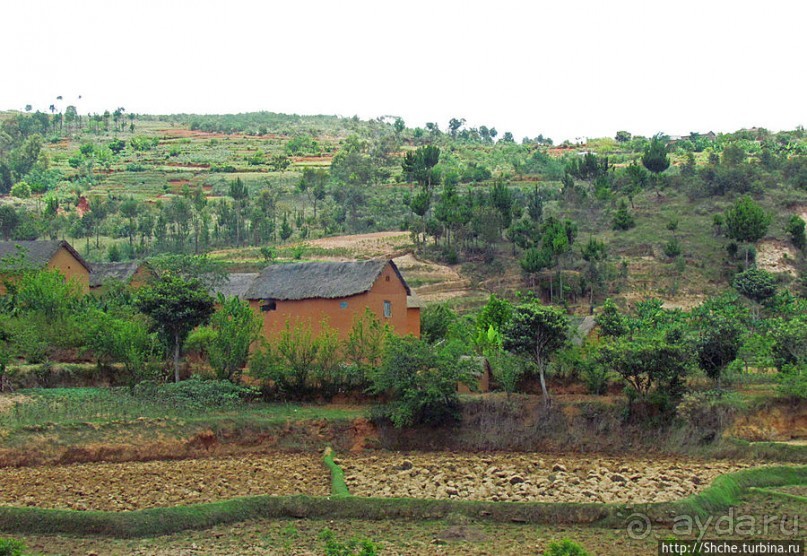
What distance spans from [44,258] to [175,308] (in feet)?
38.5

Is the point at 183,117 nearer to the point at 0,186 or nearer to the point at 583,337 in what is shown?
the point at 0,186

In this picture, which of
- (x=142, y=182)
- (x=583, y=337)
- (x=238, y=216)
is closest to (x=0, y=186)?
(x=142, y=182)

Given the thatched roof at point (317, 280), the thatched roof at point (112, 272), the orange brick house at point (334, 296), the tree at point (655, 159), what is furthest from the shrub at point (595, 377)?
the tree at point (655, 159)

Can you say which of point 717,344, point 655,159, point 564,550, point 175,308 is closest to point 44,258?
point 175,308

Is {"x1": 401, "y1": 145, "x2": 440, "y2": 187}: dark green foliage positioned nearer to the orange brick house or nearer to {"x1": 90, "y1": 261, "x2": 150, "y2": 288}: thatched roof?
{"x1": 90, "y1": 261, "x2": 150, "y2": 288}: thatched roof

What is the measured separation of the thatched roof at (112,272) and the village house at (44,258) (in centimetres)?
233

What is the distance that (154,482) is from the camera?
2336 centimetres

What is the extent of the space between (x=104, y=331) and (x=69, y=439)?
7.28 meters

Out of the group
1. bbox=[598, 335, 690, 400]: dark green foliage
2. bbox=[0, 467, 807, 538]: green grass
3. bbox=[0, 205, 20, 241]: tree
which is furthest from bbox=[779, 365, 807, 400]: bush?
bbox=[0, 205, 20, 241]: tree

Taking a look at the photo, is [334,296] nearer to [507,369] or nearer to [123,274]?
[507,369]

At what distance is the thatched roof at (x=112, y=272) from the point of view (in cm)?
4591

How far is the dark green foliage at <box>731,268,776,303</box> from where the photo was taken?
145 ft

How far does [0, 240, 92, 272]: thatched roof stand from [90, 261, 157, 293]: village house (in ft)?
11.9

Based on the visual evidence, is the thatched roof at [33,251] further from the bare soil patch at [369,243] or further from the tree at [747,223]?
the tree at [747,223]
